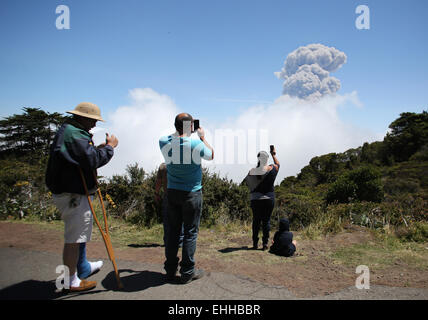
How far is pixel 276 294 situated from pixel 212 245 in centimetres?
247

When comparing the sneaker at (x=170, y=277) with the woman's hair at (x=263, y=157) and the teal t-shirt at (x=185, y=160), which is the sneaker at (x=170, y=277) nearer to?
the teal t-shirt at (x=185, y=160)

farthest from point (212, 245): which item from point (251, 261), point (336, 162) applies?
point (336, 162)

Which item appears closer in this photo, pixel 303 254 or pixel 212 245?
pixel 303 254

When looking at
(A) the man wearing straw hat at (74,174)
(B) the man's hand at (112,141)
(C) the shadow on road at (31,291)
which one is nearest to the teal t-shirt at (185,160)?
(B) the man's hand at (112,141)

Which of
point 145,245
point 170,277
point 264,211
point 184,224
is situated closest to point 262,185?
point 264,211

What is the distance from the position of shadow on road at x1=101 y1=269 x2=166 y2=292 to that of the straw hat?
75.0 inches

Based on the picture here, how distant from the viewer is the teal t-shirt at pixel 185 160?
3305 mm

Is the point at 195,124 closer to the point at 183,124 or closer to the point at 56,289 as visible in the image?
the point at 183,124

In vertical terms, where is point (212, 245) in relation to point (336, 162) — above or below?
below

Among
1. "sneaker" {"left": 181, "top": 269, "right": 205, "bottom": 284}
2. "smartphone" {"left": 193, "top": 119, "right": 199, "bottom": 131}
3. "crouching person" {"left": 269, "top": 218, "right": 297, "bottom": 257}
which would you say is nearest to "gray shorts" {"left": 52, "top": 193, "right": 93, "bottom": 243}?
"sneaker" {"left": 181, "top": 269, "right": 205, "bottom": 284}

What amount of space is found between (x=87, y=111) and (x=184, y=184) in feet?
4.42

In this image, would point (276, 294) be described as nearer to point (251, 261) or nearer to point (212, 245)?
point (251, 261)

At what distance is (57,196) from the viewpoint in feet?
9.41

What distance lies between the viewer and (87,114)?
9.95 ft
